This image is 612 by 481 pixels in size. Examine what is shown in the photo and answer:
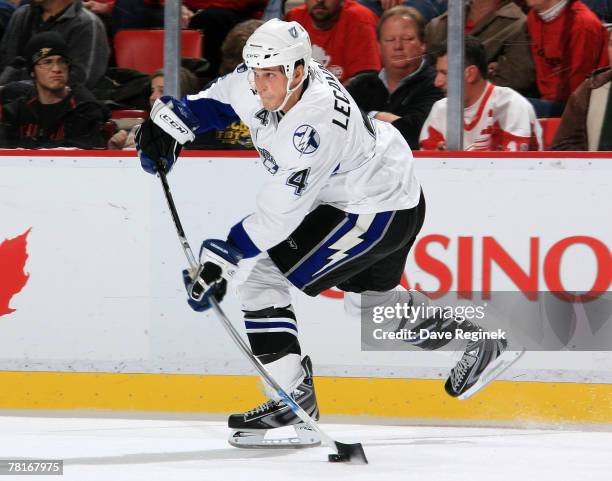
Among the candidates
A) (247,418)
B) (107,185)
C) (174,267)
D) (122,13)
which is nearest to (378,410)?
(247,418)

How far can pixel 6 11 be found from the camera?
15.6ft

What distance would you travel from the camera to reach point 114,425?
164 inches

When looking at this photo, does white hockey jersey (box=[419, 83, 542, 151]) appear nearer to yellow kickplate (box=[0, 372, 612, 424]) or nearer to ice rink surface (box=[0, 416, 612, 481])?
yellow kickplate (box=[0, 372, 612, 424])

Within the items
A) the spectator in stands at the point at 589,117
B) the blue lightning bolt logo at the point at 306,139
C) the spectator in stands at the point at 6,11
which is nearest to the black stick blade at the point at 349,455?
the blue lightning bolt logo at the point at 306,139

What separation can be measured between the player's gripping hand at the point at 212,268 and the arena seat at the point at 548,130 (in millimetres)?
1396

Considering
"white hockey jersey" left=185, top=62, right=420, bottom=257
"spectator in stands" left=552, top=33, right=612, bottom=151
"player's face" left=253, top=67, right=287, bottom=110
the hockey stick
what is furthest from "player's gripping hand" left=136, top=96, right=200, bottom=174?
"spectator in stands" left=552, top=33, right=612, bottom=151

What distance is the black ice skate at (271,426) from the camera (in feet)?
12.5

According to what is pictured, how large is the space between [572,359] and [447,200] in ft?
2.35

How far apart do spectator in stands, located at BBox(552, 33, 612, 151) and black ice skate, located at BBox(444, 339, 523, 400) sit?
766mm

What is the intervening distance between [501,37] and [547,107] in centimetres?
30

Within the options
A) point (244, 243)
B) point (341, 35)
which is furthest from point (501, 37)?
point (244, 243)

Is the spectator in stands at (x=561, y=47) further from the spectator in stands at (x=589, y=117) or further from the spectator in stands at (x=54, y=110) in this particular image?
the spectator in stands at (x=54, y=110)

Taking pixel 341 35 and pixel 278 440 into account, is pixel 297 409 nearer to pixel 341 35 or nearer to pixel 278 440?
pixel 278 440

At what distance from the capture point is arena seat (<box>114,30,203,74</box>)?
14.8 feet
